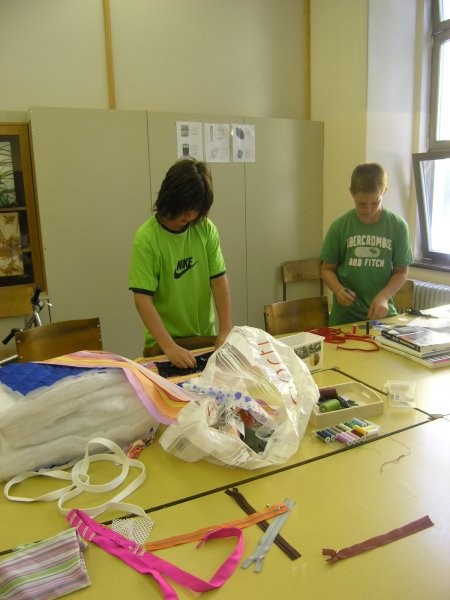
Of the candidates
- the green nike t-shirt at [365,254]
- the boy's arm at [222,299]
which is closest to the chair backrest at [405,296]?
the green nike t-shirt at [365,254]

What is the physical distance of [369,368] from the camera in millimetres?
1665

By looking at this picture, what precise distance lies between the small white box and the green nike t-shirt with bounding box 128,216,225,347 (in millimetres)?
449

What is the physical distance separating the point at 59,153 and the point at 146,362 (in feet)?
5.24

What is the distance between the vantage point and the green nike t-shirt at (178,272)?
177 centimetres

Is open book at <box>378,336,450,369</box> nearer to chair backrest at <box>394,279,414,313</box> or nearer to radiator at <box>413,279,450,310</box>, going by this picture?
chair backrest at <box>394,279,414,313</box>

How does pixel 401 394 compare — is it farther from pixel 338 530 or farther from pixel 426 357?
pixel 338 530

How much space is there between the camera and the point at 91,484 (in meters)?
1.05

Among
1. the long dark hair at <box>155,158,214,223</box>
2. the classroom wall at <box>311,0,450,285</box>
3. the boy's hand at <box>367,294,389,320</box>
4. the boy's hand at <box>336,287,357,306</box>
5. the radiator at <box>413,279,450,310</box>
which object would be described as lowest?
the radiator at <box>413,279,450,310</box>

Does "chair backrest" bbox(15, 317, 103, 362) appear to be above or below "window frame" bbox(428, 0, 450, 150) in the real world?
below

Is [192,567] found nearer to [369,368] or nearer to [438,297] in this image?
[369,368]

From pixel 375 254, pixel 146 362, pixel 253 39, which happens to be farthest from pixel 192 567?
pixel 253 39

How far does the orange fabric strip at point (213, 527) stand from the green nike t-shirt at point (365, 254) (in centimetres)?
146

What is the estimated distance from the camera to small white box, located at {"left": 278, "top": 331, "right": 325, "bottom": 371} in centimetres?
156

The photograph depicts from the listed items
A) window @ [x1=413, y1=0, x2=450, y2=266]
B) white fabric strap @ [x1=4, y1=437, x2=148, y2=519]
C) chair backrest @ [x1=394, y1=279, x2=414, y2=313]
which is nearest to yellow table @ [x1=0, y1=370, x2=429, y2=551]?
white fabric strap @ [x1=4, y1=437, x2=148, y2=519]
